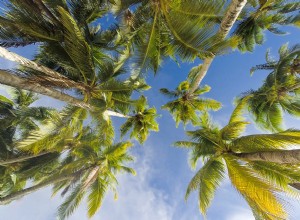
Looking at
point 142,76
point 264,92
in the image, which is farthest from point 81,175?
point 264,92

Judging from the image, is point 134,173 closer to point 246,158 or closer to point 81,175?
point 81,175

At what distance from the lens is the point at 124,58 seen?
Answer: 10.8 m

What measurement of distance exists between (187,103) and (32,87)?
8734 millimetres

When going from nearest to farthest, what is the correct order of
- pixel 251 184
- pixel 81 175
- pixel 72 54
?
pixel 251 184 < pixel 72 54 < pixel 81 175

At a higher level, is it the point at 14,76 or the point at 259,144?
the point at 259,144

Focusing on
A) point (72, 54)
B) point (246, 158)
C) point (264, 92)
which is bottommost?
point (246, 158)

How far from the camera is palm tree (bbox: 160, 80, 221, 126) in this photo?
49.0ft

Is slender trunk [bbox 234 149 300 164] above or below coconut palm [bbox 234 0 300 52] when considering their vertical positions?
below

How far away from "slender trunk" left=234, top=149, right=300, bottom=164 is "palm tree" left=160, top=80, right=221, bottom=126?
6810mm

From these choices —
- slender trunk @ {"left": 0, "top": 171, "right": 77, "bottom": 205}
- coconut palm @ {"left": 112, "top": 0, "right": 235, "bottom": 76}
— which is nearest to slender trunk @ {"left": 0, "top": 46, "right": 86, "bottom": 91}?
coconut palm @ {"left": 112, "top": 0, "right": 235, "bottom": 76}

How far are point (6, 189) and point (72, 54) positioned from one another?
9059mm

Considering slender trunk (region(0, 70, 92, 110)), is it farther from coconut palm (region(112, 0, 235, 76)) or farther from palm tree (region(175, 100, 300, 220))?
palm tree (region(175, 100, 300, 220))

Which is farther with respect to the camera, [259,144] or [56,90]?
[56,90]

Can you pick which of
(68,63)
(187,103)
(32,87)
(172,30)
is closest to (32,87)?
(32,87)
